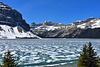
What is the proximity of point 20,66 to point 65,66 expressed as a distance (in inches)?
262

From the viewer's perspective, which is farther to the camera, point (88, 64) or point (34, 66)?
point (34, 66)

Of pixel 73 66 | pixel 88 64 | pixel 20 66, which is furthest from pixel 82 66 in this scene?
pixel 20 66

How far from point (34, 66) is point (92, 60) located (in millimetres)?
8371

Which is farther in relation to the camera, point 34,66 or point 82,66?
point 34,66

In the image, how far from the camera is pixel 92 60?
39.0 ft

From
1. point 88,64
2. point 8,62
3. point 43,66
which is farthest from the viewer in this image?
point 43,66

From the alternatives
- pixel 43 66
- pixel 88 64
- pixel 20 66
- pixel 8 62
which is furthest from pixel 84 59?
pixel 20 66

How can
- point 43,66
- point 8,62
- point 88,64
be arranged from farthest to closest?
1. point 43,66
2. point 88,64
3. point 8,62

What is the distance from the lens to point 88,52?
39.8ft

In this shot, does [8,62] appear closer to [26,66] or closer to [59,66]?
[26,66]

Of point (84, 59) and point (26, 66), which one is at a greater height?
point (84, 59)

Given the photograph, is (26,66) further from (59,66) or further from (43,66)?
(59,66)

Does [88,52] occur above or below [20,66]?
above

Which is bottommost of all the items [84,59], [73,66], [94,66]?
[73,66]
